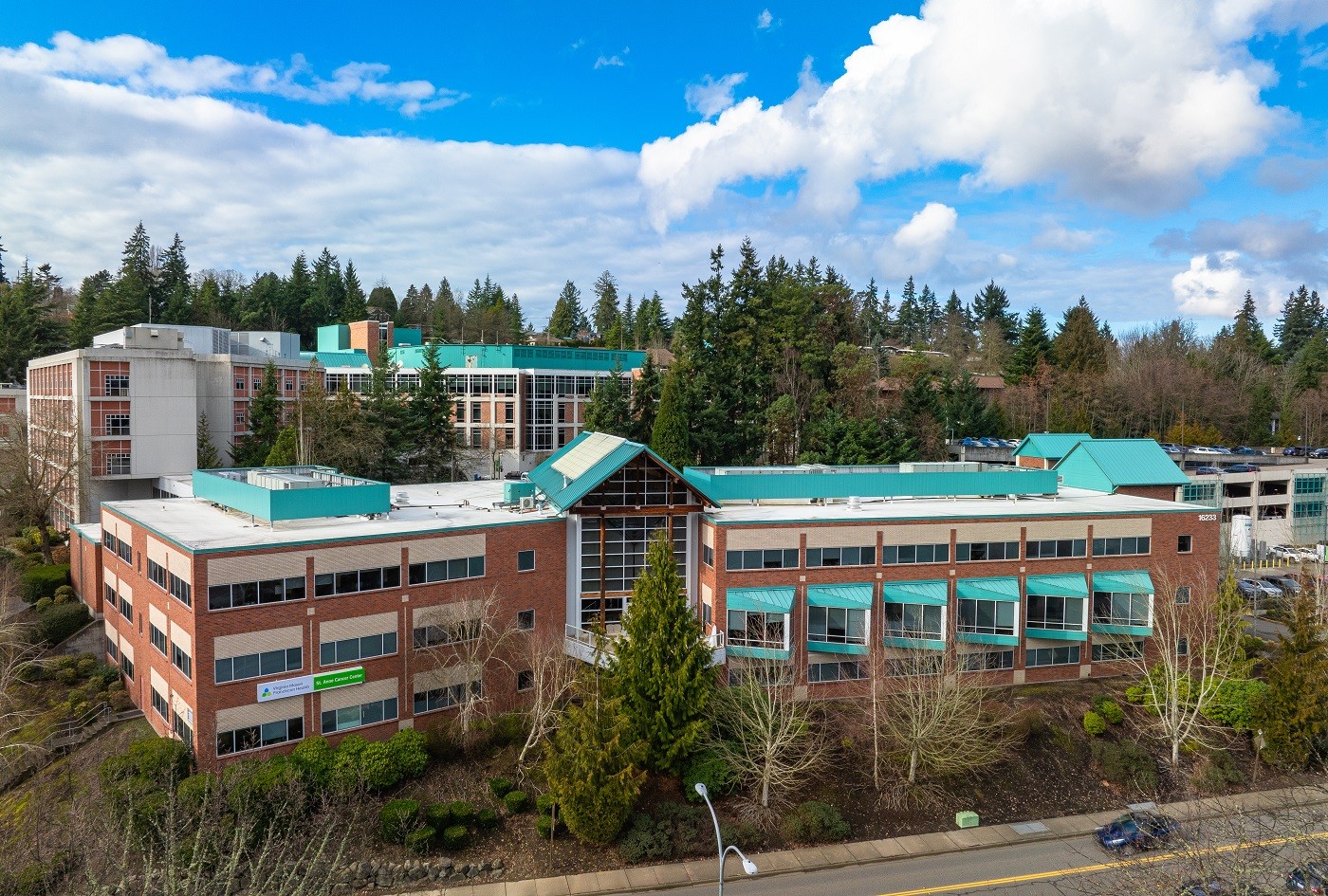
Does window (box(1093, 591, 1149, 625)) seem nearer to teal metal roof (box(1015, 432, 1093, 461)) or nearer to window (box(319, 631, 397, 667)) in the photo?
teal metal roof (box(1015, 432, 1093, 461))

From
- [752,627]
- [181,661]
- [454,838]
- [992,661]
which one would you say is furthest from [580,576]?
[992,661]

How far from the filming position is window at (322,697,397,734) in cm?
3328

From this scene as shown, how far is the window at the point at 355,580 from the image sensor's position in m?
33.1

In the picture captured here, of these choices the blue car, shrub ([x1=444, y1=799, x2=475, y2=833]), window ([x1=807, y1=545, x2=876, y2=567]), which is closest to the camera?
shrub ([x1=444, y1=799, x2=475, y2=833])

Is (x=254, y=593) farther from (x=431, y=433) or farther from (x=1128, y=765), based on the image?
(x=431, y=433)

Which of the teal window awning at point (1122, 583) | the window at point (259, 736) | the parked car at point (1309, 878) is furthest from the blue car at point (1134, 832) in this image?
the window at point (259, 736)

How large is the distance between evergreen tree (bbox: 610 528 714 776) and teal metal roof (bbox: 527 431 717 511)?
6.14 meters

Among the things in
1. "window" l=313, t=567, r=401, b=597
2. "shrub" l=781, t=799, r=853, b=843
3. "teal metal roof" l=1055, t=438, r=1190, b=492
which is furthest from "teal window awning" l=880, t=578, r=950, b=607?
"window" l=313, t=567, r=401, b=597

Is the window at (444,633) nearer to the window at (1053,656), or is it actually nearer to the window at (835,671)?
the window at (835,671)

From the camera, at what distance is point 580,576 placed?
39.6m

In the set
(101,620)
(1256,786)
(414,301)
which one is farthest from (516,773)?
(414,301)

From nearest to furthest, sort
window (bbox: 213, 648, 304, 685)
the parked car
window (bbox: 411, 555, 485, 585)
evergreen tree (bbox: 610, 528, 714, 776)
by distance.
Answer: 1. the parked car
2. window (bbox: 213, 648, 304, 685)
3. evergreen tree (bbox: 610, 528, 714, 776)
4. window (bbox: 411, 555, 485, 585)

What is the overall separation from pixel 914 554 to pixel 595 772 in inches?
772

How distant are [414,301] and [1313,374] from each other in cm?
14448
